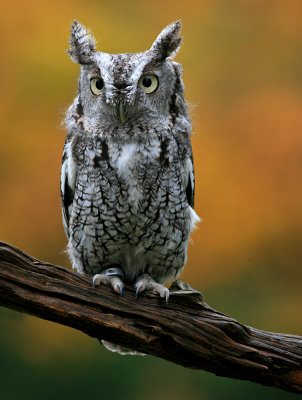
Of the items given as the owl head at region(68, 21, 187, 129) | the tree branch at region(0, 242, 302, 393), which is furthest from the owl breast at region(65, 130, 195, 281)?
the tree branch at region(0, 242, 302, 393)

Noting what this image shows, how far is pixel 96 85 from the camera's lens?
196 cm

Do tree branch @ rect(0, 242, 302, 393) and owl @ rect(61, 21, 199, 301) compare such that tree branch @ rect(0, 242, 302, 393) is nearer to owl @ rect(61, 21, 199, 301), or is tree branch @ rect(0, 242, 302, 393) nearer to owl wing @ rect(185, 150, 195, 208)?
owl @ rect(61, 21, 199, 301)

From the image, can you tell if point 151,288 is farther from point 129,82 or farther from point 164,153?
point 129,82

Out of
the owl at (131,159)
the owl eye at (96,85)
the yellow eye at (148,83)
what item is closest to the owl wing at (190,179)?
the owl at (131,159)

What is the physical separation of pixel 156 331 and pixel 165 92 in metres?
0.95

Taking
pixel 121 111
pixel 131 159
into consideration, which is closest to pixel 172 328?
pixel 131 159

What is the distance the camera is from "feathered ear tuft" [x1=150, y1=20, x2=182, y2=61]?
6.58 feet

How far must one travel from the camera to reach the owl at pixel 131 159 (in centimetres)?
196

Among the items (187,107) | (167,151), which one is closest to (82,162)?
(167,151)

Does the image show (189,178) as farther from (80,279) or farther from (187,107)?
(80,279)

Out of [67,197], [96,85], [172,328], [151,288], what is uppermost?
[96,85]

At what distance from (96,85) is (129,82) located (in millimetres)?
178

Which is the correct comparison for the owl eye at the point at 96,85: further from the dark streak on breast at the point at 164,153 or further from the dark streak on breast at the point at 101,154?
the dark streak on breast at the point at 164,153

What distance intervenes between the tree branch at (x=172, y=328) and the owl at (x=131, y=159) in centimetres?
13
